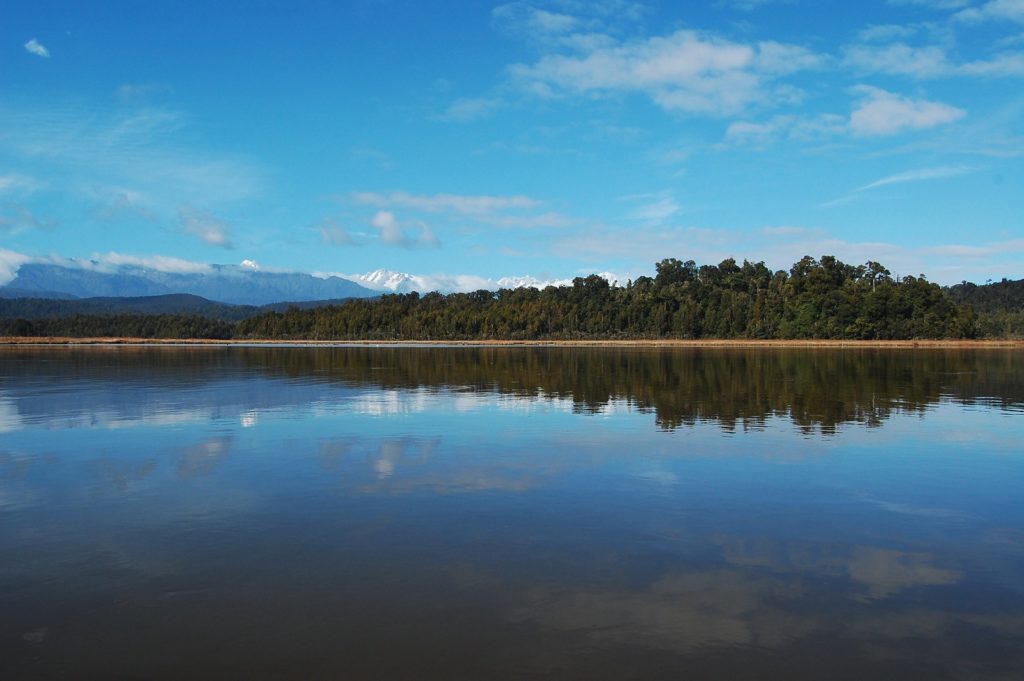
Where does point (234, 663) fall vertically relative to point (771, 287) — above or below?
below

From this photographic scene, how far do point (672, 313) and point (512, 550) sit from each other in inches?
5097

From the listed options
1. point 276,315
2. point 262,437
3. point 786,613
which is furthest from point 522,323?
point 786,613

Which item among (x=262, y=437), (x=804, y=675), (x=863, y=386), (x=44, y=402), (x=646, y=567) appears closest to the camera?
(x=804, y=675)

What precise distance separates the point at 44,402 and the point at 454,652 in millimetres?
23756

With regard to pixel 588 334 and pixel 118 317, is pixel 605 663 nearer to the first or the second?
pixel 588 334

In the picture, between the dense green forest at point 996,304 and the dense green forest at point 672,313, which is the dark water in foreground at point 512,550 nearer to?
the dense green forest at point 672,313

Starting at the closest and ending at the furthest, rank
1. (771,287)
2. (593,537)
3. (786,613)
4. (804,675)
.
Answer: (804,675) < (786,613) < (593,537) < (771,287)

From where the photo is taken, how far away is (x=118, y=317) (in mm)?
183500

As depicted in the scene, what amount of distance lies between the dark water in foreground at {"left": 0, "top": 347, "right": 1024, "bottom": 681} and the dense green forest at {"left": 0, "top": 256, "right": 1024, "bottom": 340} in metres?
97.4

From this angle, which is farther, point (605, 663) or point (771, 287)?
point (771, 287)

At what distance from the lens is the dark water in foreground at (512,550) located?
613cm

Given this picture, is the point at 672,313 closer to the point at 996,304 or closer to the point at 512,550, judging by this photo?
the point at 996,304

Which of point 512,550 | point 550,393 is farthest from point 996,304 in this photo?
point 512,550

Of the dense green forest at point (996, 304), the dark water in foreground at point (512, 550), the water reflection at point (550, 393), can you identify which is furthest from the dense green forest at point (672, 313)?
the dark water in foreground at point (512, 550)
